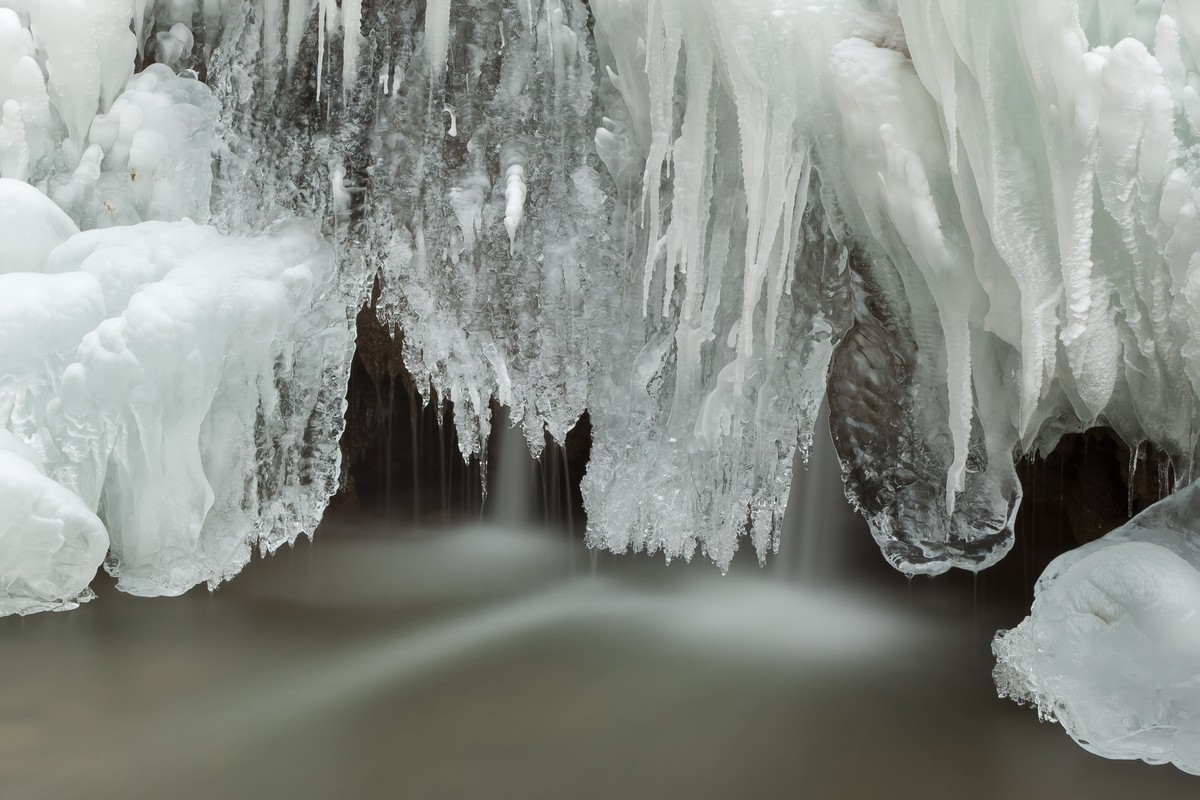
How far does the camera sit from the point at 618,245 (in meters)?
3.54

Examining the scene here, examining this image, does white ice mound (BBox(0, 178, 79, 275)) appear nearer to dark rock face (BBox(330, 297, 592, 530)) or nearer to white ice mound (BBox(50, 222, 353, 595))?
white ice mound (BBox(50, 222, 353, 595))

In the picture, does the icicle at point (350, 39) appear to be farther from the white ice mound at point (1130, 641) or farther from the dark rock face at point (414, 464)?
the white ice mound at point (1130, 641)

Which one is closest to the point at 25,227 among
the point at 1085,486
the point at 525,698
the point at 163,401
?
the point at 163,401

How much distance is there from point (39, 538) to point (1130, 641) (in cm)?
302

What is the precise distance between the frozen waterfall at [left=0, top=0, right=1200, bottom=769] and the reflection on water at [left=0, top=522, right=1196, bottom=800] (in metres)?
0.22

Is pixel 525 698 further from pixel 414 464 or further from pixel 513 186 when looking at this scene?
pixel 414 464

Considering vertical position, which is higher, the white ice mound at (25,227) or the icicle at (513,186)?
the icicle at (513,186)

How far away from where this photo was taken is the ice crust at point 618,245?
94.1 inches

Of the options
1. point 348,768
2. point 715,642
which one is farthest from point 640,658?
point 348,768

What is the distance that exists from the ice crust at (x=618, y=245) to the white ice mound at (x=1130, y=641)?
1.24ft

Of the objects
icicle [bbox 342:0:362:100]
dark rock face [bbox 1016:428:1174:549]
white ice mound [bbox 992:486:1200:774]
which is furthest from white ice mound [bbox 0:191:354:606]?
dark rock face [bbox 1016:428:1174:549]

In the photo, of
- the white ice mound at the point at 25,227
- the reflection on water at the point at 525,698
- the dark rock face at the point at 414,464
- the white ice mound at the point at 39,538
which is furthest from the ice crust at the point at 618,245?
the dark rock face at the point at 414,464

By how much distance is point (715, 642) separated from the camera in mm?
3439

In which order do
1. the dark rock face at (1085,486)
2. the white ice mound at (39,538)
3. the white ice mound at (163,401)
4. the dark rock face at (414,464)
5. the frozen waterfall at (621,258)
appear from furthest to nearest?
the dark rock face at (414,464), the dark rock face at (1085,486), the white ice mound at (163,401), the white ice mound at (39,538), the frozen waterfall at (621,258)
